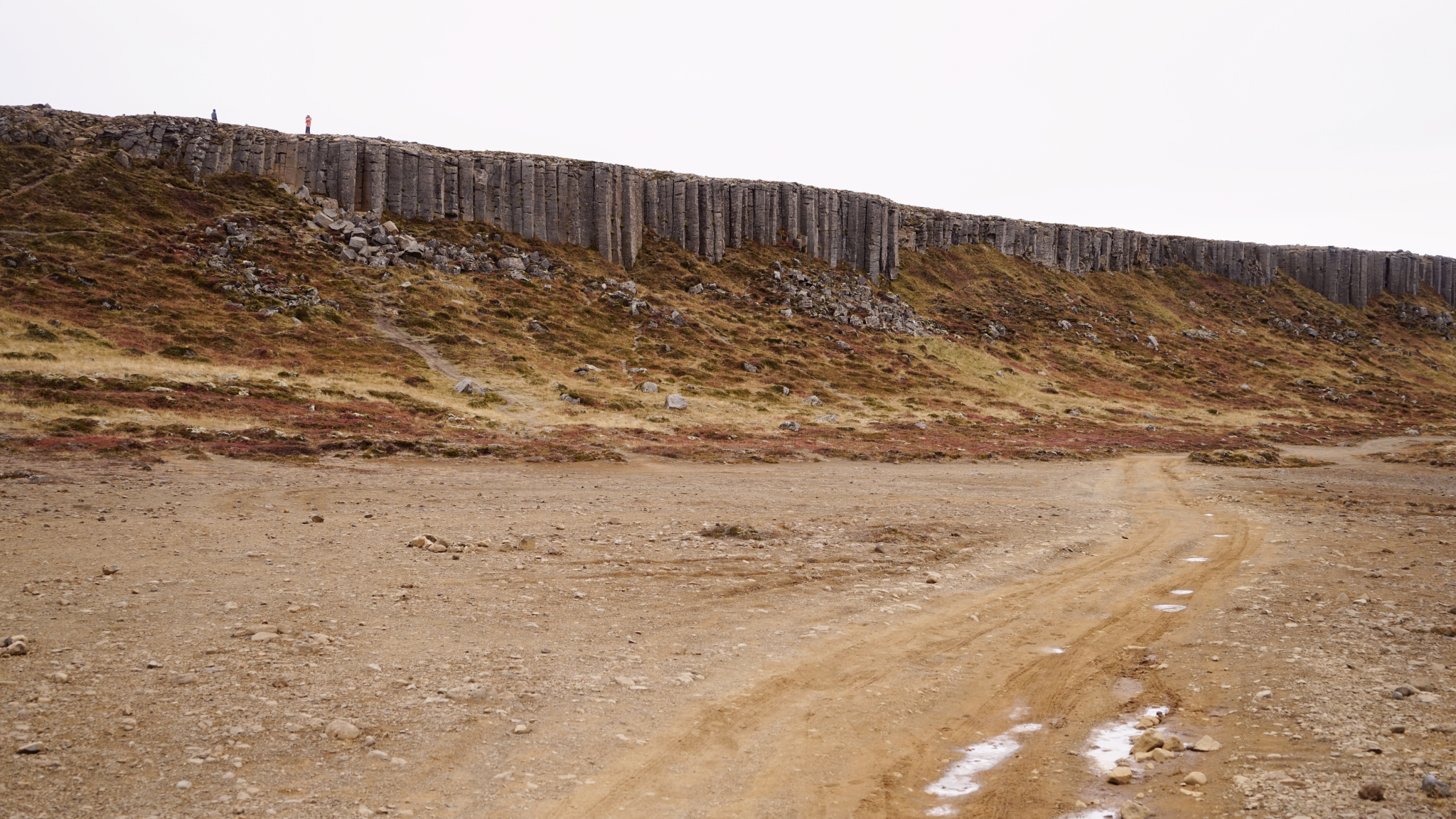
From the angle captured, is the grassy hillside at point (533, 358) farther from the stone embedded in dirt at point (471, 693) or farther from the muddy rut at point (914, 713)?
the stone embedded in dirt at point (471, 693)

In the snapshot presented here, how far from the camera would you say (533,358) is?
182 ft

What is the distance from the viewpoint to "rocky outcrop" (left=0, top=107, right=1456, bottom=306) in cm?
6450

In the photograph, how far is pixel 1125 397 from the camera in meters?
74.6

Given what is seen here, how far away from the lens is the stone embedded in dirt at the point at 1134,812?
23.4ft

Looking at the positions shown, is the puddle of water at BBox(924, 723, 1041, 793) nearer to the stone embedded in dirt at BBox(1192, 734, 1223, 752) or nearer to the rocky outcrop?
the stone embedded in dirt at BBox(1192, 734, 1223, 752)

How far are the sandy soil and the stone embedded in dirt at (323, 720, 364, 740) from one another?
0.11 feet

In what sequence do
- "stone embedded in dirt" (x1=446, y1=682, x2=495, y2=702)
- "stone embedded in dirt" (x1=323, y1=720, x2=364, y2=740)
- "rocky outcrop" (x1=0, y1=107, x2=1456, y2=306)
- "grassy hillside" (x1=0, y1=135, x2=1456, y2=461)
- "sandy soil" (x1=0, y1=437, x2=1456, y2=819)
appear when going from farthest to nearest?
"rocky outcrop" (x1=0, y1=107, x2=1456, y2=306) → "grassy hillside" (x1=0, y1=135, x2=1456, y2=461) → "stone embedded in dirt" (x1=446, y1=682, x2=495, y2=702) → "stone embedded in dirt" (x1=323, y1=720, x2=364, y2=740) → "sandy soil" (x1=0, y1=437, x2=1456, y2=819)

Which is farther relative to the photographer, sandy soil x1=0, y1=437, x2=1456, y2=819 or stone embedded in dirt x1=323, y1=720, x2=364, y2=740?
stone embedded in dirt x1=323, y1=720, x2=364, y2=740

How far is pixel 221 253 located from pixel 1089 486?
5646 cm

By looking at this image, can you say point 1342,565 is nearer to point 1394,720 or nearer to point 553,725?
point 1394,720

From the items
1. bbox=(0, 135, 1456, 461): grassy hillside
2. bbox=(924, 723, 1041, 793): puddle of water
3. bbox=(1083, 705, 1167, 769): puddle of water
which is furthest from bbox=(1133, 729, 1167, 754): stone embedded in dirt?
bbox=(0, 135, 1456, 461): grassy hillside

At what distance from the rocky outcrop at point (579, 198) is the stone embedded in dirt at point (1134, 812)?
72.3 meters

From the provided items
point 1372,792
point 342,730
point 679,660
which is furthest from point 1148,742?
point 342,730

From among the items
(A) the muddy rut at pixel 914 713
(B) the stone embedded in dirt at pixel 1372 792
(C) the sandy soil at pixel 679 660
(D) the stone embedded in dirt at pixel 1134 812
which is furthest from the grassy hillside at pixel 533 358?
(B) the stone embedded in dirt at pixel 1372 792
